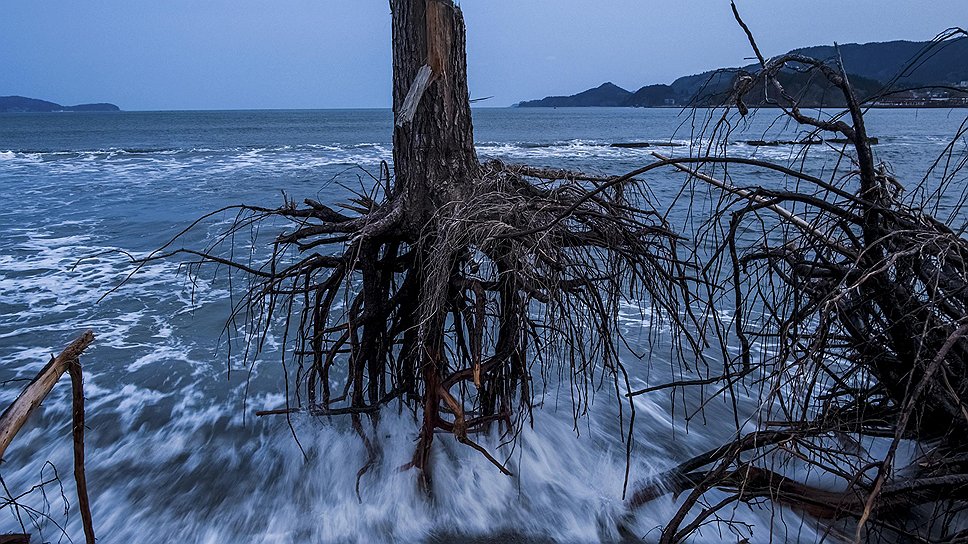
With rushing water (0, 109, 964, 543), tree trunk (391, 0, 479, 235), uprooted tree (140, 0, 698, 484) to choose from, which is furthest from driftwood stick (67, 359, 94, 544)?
tree trunk (391, 0, 479, 235)

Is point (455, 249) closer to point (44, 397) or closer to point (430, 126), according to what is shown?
point (430, 126)

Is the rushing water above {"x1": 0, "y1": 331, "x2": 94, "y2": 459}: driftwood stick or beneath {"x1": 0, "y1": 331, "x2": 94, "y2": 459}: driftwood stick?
beneath

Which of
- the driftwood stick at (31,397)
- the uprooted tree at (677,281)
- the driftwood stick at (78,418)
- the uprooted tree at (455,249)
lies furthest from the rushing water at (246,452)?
the driftwood stick at (31,397)

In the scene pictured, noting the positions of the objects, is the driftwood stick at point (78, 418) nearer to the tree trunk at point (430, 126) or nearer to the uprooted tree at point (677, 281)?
the uprooted tree at point (677, 281)

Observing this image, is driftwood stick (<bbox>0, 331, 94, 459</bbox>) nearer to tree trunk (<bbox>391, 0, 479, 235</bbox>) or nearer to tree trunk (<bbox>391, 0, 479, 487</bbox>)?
tree trunk (<bbox>391, 0, 479, 487</bbox>)

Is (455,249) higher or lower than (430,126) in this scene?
lower

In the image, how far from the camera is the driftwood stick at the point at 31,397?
1884 millimetres

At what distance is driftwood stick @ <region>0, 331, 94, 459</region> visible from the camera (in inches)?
74.2

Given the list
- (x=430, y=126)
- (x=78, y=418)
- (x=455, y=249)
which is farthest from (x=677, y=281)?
(x=78, y=418)

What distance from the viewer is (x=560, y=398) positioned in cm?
571

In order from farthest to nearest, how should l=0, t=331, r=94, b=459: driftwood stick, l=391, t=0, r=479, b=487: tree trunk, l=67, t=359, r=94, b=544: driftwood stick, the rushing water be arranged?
the rushing water → l=391, t=0, r=479, b=487: tree trunk → l=67, t=359, r=94, b=544: driftwood stick → l=0, t=331, r=94, b=459: driftwood stick

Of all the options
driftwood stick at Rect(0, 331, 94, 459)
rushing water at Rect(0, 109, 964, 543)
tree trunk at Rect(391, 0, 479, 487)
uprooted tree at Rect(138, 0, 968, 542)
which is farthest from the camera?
rushing water at Rect(0, 109, 964, 543)

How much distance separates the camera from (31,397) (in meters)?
1.97

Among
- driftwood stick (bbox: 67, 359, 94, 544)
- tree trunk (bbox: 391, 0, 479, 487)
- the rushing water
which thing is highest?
tree trunk (bbox: 391, 0, 479, 487)
